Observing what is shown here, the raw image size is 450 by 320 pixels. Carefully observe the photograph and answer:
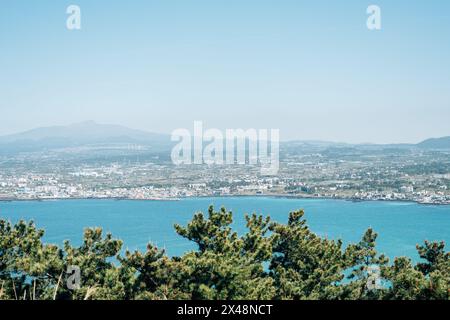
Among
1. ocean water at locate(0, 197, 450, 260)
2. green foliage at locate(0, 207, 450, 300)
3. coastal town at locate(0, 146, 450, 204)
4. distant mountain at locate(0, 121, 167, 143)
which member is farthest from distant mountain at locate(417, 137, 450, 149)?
green foliage at locate(0, 207, 450, 300)

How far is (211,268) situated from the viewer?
4.46 meters

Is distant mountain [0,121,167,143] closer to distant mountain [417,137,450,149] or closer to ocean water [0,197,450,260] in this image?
distant mountain [417,137,450,149]

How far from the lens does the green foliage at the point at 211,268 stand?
4.45 meters

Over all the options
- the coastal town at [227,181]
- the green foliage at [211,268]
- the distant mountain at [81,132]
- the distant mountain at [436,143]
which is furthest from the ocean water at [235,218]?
the distant mountain at [81,132]

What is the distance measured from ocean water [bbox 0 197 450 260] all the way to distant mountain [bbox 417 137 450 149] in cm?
7580

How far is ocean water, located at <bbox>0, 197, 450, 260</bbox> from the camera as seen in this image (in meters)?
24.4

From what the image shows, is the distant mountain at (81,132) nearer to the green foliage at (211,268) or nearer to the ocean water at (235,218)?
the ocean water at (235,218)

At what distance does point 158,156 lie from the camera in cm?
7875

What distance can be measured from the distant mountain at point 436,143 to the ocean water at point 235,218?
7580 centimetres

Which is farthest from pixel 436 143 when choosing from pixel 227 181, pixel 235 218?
pixel 235 218

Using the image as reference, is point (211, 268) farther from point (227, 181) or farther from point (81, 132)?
point (81, 132)
